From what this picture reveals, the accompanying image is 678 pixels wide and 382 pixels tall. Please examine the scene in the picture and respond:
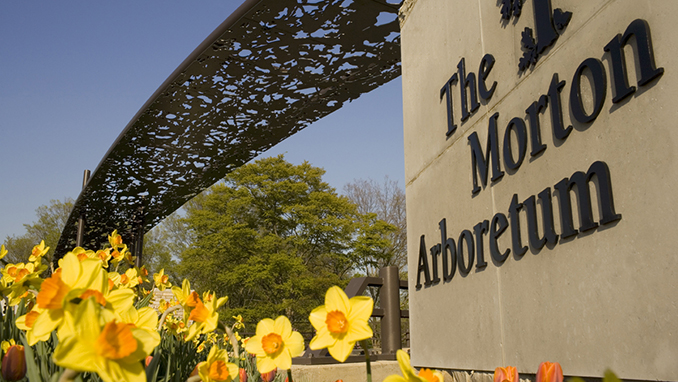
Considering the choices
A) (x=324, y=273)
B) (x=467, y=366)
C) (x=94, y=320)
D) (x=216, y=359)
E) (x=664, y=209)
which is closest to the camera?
(x=94, y=320)

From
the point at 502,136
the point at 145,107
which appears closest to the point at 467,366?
the point at 502,136

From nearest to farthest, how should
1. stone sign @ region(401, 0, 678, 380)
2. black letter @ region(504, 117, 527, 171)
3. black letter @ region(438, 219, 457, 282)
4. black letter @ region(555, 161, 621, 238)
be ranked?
stone sign @ region(401, 0, 678, 380) < black letter @ region(555, 161, 621, 238) < black letter @ region(504, 117, 527, 171) < black letter @ region(438, 219, 457, 282)

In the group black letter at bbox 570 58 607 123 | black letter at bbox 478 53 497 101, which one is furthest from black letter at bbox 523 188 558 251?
black letter at bbox 478 53 497 101

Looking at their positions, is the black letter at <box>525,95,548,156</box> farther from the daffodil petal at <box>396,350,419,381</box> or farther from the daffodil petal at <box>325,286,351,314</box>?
the daffodil petal at <box>396,350,419,381</box>

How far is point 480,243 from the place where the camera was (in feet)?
6.58

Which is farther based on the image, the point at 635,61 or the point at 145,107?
the point at 145,107

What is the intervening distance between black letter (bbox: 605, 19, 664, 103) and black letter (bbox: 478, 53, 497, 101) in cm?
71

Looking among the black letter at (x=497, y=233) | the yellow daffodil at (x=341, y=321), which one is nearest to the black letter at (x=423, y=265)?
the black letter at (x=497, y=233)

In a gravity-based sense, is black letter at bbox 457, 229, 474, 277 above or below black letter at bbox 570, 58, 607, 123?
below

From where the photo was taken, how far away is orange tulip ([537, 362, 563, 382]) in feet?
2.17

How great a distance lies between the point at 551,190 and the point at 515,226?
0.24m

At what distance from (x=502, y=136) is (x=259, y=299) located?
19165 millimetres

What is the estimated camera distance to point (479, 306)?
6.53 feet

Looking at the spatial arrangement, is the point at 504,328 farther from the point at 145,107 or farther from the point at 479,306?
the point at 145,107
